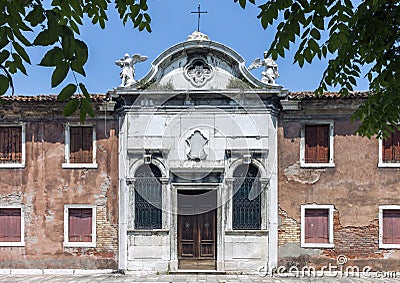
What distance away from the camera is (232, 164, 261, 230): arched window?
562 inches

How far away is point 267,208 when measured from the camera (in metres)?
14.3

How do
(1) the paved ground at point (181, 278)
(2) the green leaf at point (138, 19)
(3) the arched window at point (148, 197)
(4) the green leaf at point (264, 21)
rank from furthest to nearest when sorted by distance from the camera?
1. (3) the arched window at point (148, 197)
2. (1) the paved ground at point (181, 278)
3. (2) the green leaf at point (138, 19)
4. (4) the green leaf at point (264, 21)

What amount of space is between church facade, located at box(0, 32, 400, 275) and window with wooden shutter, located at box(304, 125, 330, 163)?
0.09ft

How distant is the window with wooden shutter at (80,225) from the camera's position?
14734mm

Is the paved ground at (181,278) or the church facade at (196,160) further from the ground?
the church facade at (196,160)

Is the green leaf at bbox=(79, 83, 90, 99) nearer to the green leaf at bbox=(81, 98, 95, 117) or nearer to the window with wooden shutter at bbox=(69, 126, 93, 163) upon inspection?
the green leaf at bbox=(81, 98, 95, 117)

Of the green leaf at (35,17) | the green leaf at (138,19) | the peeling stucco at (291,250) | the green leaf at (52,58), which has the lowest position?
the peeling stucco at (291,250)

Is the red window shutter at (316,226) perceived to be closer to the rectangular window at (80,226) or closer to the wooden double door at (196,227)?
the wooden double door at (196,227)

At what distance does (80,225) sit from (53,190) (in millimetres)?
1301

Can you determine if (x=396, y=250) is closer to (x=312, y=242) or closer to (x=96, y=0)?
(x=312, y=242)

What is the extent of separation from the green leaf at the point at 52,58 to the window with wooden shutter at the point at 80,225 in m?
13.1

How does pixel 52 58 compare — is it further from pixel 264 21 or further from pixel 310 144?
pixel 310 144

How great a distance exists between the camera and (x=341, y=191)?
14.5 meters

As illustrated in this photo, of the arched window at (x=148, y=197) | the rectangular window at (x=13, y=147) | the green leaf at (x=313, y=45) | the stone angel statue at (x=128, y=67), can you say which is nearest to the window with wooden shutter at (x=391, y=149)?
the arched window at (x=148, y=197)
